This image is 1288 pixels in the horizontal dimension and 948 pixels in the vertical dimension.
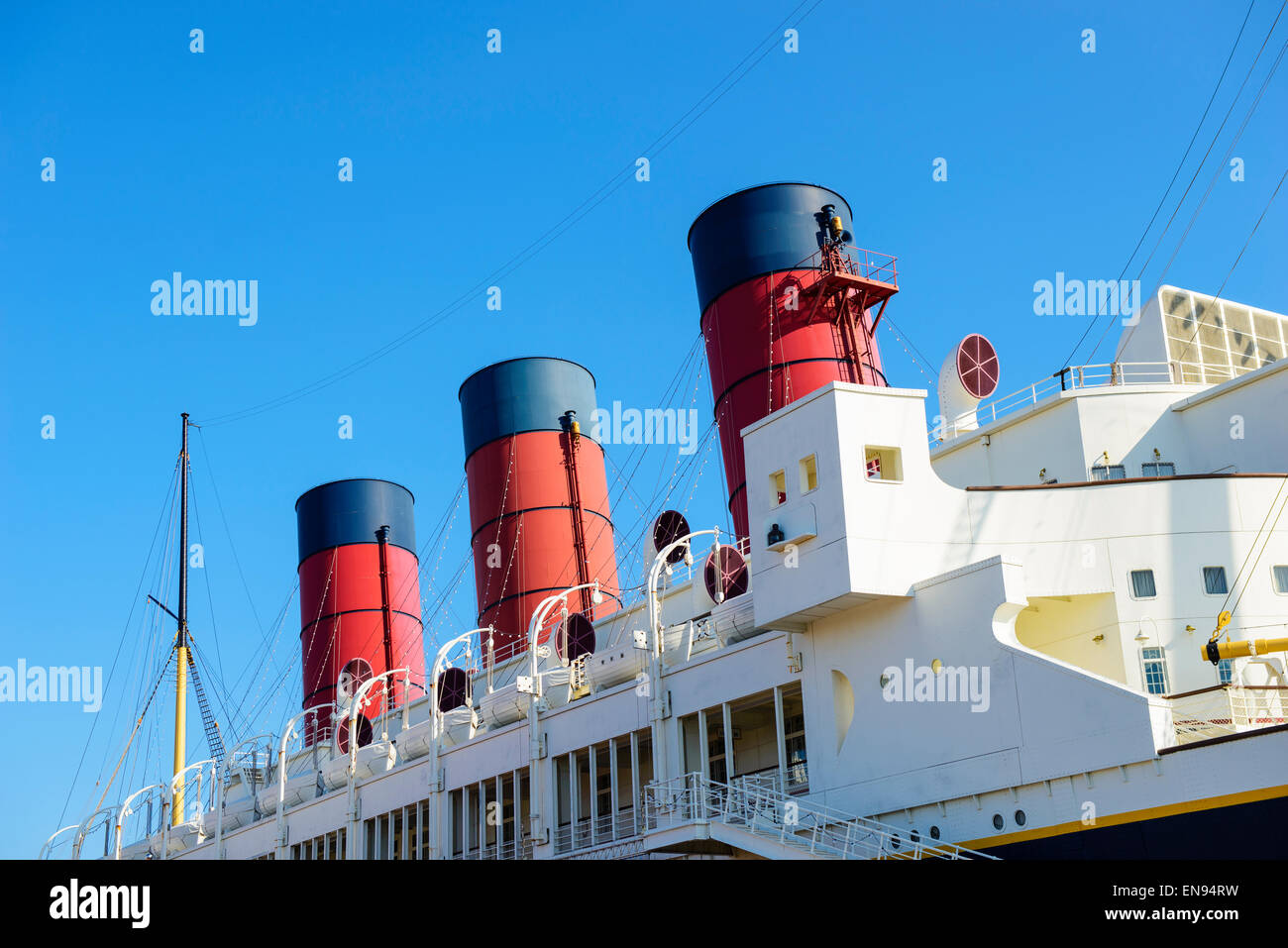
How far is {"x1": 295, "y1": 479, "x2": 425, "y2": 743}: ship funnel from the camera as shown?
50875 mm

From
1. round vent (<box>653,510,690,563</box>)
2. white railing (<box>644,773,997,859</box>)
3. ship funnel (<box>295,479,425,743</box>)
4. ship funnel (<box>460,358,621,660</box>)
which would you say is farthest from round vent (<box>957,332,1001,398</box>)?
ship funnel (<box>295,479,425,743</box>)

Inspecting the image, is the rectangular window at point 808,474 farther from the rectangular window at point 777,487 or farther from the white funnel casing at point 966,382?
the white funnel casing at point 966,382

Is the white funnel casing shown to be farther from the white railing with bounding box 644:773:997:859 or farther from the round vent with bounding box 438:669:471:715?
the round vent with bounding box 438:669:471:715

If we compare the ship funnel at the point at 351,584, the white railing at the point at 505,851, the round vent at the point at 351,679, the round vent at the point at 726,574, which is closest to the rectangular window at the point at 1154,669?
the round vent at the point at 726,574

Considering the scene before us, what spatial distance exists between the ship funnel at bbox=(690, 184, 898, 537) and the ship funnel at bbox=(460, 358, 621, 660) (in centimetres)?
746

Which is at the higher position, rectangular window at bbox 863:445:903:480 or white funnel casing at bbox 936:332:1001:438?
white funnel casing at bbox 936:332:1001:438

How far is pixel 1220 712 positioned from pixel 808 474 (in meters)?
7.52

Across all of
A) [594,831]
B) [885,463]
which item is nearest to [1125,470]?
[885,463]

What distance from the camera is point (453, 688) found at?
33.8 metres

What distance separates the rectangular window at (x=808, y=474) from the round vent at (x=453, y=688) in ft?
43.8

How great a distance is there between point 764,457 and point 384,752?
53.5 ft

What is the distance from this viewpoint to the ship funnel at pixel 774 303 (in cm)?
3200

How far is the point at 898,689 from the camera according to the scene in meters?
22.0
